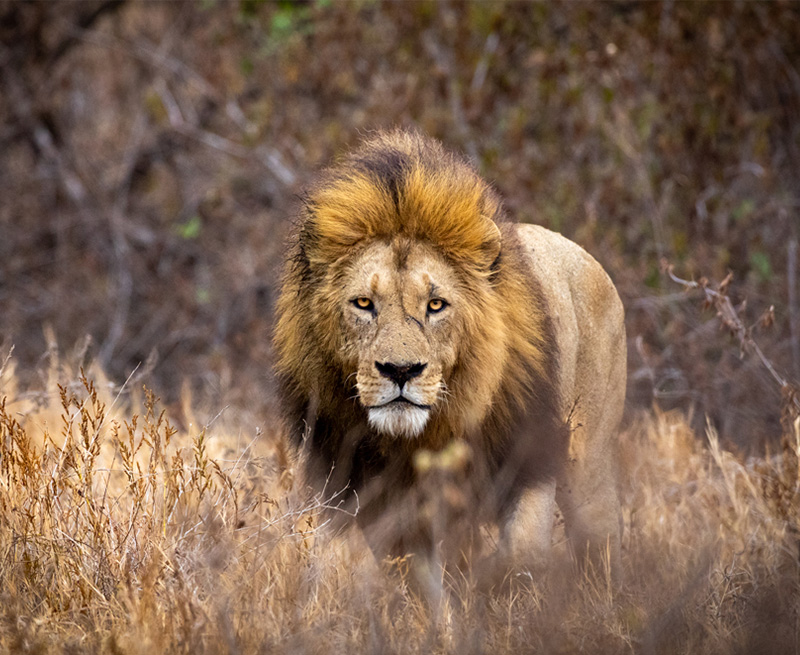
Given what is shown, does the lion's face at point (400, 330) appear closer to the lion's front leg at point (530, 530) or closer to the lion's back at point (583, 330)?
the lion's front leg at point (530, 530)

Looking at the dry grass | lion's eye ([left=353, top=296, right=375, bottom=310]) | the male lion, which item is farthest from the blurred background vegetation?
lion's eye ([left=353, top=296, right=375, bottom=310])

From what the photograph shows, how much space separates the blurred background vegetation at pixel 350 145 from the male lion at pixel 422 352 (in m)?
2.36

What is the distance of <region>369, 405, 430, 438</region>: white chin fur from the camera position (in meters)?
3.29

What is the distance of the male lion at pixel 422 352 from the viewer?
11.2 feet

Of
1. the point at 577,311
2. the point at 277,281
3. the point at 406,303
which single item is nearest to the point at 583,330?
the point at 577,311

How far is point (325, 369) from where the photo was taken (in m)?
3.62

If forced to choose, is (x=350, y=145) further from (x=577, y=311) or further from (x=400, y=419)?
(x=400, y=419)

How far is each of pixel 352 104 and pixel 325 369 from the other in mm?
6115

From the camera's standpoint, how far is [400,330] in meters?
3.32

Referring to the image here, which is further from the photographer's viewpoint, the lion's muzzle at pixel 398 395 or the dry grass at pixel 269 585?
the lion's muzzle at pixel 398 395

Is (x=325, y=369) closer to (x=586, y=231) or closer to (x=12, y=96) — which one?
(x=586, y=231)

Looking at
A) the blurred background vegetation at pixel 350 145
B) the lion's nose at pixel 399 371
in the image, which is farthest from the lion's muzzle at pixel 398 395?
the blurred background vegetation at pixel 350 145

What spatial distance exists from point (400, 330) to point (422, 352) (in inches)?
4.2

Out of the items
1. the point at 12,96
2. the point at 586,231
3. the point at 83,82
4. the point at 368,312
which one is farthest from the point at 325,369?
the point at 83,82
